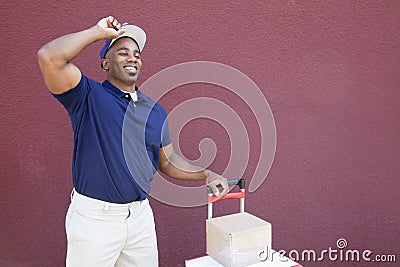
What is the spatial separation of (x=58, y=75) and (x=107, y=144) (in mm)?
414

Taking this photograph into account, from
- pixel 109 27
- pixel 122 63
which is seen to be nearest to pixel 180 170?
pixel 122 63

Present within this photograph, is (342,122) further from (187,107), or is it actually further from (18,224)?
(18,224)

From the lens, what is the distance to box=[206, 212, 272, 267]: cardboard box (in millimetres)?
1767

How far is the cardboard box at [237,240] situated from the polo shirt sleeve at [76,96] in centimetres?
84

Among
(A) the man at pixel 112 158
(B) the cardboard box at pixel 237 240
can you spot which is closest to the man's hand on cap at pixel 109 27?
(A) the man at pixel 112 158

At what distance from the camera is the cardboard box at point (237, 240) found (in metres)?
1.77

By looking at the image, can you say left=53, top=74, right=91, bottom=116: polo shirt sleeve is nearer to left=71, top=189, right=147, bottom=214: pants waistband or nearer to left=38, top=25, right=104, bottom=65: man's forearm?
left=38, top=25, right=104, bottom=65: man's forearm

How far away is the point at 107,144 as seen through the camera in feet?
5.93

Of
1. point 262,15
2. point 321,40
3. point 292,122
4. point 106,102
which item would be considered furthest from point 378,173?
A: point 106,102

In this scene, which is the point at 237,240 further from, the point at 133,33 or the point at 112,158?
the point at 133,33

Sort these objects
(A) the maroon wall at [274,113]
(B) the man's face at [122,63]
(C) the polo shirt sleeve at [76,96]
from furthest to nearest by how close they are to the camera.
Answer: (A) the maroon wall at [274,113] → (B) the man's face at [122,63] → (C) the polo shirt sleeve at [76,96]

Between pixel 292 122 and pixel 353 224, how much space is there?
3.14 feet

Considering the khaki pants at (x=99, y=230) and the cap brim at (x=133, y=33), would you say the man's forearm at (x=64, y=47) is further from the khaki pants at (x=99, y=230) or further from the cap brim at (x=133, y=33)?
the khaki pants at (x=99, y=230)

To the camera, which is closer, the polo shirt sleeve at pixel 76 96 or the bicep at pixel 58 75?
the bicep at pixel 58 75
